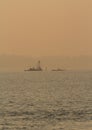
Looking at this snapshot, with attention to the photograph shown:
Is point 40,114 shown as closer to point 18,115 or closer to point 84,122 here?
point 18,115

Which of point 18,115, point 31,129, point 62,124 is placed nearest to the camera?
point 31,129

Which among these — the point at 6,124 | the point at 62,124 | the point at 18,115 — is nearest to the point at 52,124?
the point at 62,124

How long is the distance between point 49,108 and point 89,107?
217 inches

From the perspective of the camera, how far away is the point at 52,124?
59.7 meters

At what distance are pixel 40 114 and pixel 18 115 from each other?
3.06m

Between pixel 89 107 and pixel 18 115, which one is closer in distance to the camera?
pixel 18 115

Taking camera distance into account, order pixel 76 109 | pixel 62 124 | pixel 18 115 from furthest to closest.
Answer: pixel 76 109
pixel 18 115
pixel 62 124

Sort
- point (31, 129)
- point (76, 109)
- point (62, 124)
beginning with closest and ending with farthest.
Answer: point (31, 129) → point (62, 124) → point (76, 109)

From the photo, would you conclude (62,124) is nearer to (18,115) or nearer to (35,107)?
(18,115)

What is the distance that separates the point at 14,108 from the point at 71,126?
932 inches

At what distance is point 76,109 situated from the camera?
3078 inches

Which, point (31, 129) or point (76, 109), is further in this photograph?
point (76, 109)

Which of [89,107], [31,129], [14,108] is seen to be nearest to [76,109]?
[89,107]

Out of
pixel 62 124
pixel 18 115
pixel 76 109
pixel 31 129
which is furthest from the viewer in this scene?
pixel 76 109
